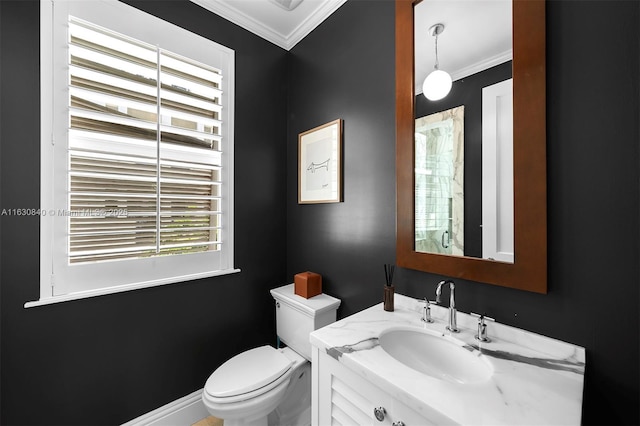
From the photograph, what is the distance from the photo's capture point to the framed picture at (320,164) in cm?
162

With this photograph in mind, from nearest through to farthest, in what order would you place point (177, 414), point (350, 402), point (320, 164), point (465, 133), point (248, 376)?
1. point (350, 402)
2. point (465, 133)
3. point (248, 376)
4. point (177, 414)
5. point (320, 164)

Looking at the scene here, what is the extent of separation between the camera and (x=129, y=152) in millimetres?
1375

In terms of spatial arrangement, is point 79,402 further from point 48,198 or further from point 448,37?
point 448,37

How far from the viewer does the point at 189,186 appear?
1.58 metres

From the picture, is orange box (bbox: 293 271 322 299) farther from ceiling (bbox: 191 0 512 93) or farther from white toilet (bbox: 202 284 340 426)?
ceiling (bbox: 191 0 512 93)

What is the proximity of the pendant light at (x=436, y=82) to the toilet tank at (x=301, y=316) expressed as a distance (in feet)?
3.86

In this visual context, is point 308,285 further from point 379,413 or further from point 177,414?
point 177,414

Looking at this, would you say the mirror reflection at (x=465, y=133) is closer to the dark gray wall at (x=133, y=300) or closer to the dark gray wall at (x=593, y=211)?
the dark gray wall at (x=593, y=211)

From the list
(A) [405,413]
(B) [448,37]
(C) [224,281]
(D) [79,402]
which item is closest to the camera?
(A) [405,413]

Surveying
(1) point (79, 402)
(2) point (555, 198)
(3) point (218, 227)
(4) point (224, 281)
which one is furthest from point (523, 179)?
(1) point (79, 402)

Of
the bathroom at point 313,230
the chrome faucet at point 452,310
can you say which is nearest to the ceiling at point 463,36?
the bathroom at point 313,230

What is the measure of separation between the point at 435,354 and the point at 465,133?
0.87 m

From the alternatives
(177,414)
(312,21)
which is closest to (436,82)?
(312,21)

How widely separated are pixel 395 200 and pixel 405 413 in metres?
0.87
